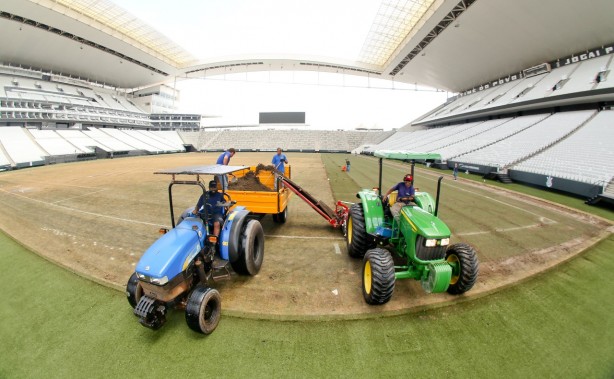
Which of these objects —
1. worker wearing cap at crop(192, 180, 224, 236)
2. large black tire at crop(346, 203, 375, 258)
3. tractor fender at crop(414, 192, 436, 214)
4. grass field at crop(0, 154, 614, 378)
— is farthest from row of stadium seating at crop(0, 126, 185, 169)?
tractor fender at crop(414, 192, 436, 214)

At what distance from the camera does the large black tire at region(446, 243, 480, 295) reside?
150 inches

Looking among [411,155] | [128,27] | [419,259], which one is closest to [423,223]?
[419,259]

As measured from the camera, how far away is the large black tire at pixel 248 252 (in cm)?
429

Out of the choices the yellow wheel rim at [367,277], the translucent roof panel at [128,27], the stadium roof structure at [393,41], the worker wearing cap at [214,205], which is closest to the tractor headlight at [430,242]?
the yellow wheel rim at [367,277]

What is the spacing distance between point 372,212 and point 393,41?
3967 cm

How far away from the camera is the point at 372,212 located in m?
5.10

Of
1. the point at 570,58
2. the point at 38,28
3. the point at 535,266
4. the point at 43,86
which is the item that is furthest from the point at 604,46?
the point at 43,86

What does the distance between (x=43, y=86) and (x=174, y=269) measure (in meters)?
57.8

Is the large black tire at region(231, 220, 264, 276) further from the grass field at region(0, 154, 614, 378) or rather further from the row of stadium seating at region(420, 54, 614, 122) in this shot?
the row of stadium seating at region(420, 54, 614, 122)

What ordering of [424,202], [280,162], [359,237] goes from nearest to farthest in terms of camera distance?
[424,202] → [359,237] → [280,162]

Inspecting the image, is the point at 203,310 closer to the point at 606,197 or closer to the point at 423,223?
the point at 423,223

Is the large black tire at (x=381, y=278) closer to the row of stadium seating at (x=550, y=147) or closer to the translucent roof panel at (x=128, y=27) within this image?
the row of stadium seating at (x=550, y=147)

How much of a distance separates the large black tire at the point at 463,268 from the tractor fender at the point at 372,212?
1.32m

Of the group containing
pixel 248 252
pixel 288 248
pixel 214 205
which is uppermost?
pixel 214 205
